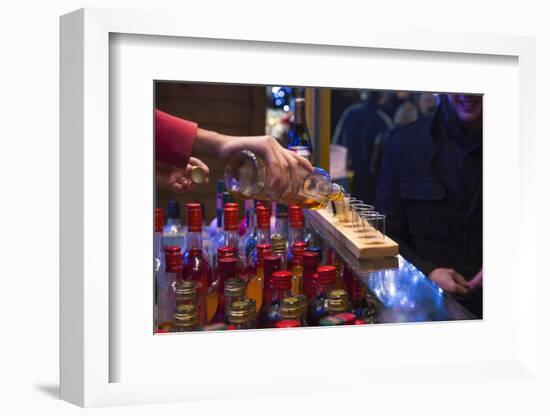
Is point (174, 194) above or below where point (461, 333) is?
above

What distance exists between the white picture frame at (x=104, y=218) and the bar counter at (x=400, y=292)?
43 mm

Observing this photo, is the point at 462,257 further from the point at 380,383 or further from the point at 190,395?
the point at 190,395

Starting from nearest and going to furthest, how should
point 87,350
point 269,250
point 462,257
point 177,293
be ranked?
point 87,350 → point 177,293 → point 269,250 → point 462,257

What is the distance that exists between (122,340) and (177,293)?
0.15 meters

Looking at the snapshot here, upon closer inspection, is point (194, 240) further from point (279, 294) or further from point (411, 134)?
point (411, 134)

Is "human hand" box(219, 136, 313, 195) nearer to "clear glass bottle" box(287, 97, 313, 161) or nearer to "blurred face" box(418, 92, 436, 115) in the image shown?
"clear glass bottle" box(287, 97, 313, 161)

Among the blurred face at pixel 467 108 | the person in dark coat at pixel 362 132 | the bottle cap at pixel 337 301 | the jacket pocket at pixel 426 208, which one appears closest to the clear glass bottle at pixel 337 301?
the bottle cap at pixel 337 301

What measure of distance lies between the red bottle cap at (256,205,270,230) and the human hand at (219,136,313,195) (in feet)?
0.30

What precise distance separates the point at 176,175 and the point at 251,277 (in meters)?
0.31

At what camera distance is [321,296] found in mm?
1221

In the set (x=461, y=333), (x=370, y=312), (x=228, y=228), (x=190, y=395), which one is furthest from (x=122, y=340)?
(x=461, y=333)

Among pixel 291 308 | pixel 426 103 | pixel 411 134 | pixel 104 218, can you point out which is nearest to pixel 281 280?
pixel 291 308

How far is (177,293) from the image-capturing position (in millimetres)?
1170

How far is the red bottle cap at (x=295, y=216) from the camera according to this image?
1.46m
